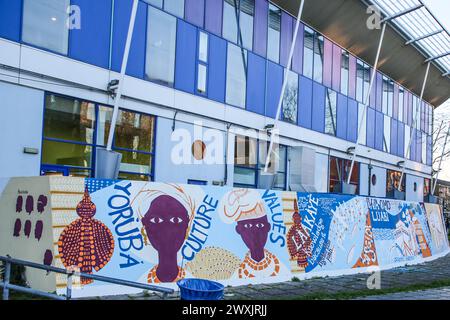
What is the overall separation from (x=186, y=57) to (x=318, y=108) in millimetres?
9955

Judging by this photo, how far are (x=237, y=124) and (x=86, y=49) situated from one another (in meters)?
7.61

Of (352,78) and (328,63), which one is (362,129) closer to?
(352,78)

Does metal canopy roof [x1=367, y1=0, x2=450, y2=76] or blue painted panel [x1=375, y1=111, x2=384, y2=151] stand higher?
metal canopy roof [x1=367, y1=0, x2=450, y2=76]

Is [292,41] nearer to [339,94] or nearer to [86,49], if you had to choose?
[339,94]

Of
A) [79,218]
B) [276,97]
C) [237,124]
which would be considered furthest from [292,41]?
[79,218]

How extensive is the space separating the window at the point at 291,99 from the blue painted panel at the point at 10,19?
13086 millimetres

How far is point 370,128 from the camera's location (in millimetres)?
30641

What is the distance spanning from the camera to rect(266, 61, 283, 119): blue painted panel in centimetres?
2177

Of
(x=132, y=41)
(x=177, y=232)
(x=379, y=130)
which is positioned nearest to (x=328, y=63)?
(x=379, y=130)

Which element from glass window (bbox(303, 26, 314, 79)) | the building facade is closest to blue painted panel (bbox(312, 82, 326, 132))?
the building facade

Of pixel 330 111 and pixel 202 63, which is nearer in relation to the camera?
pixel 202 63

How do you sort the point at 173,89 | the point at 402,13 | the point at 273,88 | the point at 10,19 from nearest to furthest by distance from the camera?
the point at 10,19
the point at 173,89
the point at 273,88
the point at 402,13

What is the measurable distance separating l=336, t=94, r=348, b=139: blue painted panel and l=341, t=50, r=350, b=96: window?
56 centimetres

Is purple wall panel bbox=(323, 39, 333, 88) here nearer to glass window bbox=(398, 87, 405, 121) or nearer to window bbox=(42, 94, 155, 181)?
glass window bbox=(398, 87, 405, 121)
